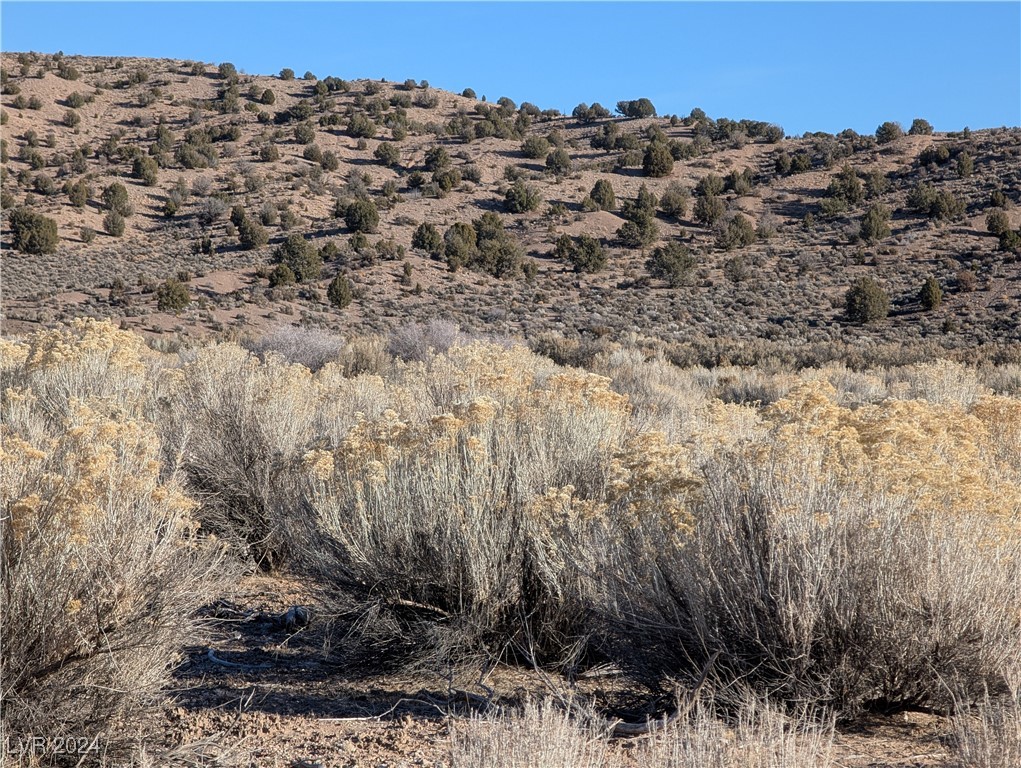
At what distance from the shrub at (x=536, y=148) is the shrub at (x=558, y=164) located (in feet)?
5.02

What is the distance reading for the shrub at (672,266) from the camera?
138 feet

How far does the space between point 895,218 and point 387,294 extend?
1011 inches

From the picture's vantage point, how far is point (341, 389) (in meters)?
10.9

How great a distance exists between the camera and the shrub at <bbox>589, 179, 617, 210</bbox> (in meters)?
50.4

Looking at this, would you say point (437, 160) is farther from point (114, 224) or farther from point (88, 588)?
point (88, 588)

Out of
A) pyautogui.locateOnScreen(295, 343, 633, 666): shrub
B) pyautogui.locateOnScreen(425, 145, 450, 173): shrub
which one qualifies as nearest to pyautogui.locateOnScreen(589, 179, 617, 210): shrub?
pyautogui.locateOnScreen(425, 145, 450, 173): shrub

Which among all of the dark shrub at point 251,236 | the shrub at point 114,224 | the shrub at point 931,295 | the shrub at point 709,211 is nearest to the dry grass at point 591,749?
the shrub at point 931,295

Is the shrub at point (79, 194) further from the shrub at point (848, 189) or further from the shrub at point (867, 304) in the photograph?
the shrub at point (848, 189)

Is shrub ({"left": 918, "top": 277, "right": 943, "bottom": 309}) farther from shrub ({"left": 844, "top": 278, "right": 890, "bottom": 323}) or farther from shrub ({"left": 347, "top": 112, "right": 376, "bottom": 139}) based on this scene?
shrub ({"left": 347, "top": 112, "right": 376, "bottom": 139})

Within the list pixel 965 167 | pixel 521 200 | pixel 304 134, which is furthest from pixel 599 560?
pixel 304 134

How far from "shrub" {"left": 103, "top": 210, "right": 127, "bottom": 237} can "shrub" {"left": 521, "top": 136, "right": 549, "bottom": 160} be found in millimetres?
24526

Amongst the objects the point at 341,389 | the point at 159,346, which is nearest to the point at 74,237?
the point at 159,346

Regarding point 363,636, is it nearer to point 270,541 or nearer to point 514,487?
point 514,487

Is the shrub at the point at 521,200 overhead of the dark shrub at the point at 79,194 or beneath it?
overhead
